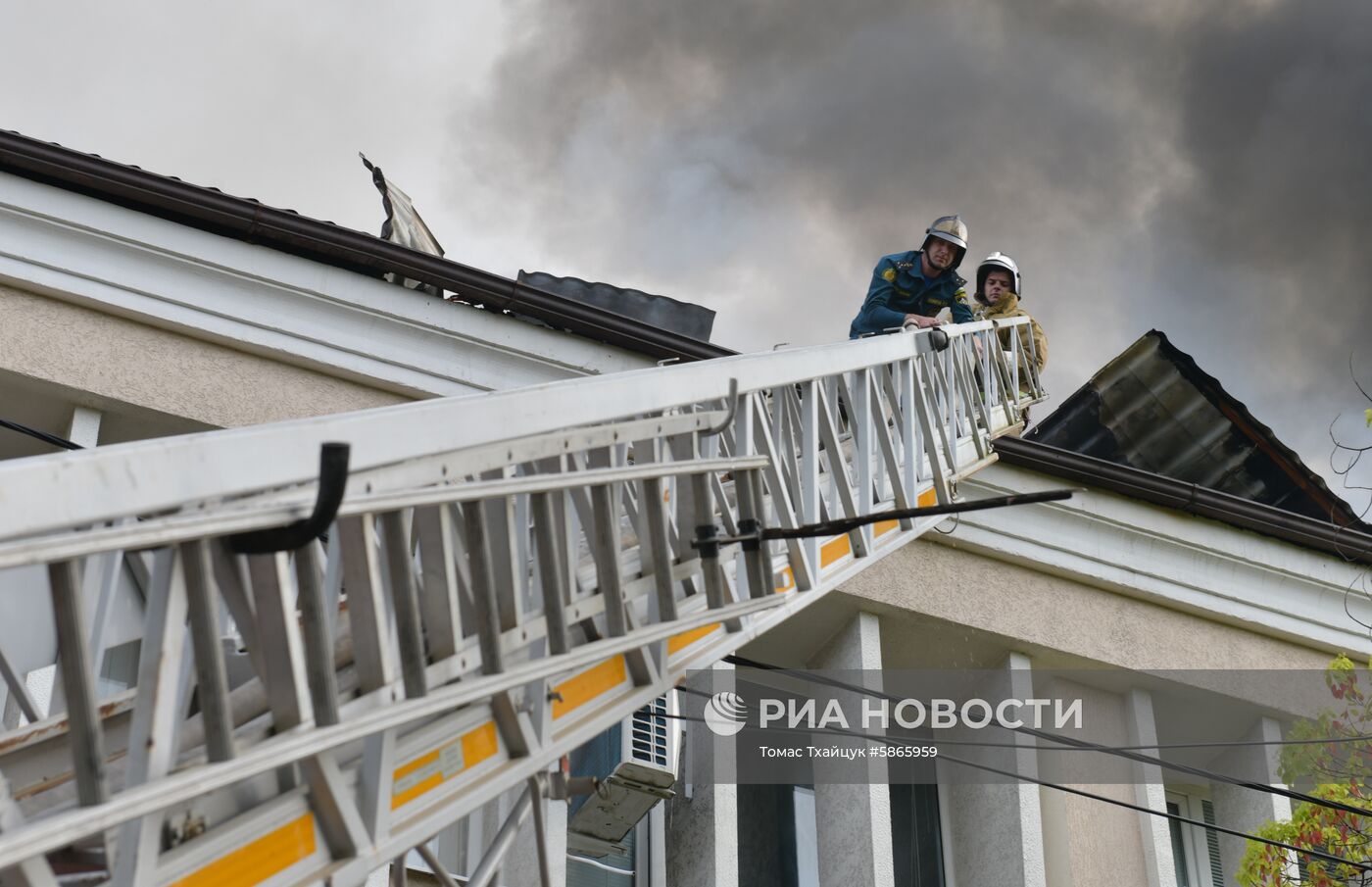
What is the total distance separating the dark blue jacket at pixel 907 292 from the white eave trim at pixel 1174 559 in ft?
4.41

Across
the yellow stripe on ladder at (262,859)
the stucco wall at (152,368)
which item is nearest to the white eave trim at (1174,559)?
the stucco wall at (152,368)

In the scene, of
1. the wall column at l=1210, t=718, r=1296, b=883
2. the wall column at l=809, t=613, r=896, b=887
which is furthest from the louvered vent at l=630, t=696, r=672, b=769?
the wall column at l=1210, t=718, r=1296, b=883

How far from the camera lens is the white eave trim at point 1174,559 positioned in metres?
11.9

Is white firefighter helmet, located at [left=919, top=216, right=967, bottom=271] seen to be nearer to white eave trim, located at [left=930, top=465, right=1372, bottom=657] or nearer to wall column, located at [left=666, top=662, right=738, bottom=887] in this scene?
white eave trim, located at [left=930, top=465, right=1372, bottom=657]

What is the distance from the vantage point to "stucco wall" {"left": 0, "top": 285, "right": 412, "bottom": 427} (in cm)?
974

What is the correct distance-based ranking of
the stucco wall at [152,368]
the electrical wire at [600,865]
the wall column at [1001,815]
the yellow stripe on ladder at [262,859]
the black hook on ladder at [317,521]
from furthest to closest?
the wall column at [1001,815] < the electrical wire at [600,865] < the stucco wall at [152,368] < the yellow stripe on ladder at [262,859] < the black hook on ladder at [317,521]

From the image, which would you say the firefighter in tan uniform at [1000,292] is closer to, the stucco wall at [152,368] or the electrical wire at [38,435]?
the stucco wall at [152,368]

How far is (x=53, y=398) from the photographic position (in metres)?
9.77

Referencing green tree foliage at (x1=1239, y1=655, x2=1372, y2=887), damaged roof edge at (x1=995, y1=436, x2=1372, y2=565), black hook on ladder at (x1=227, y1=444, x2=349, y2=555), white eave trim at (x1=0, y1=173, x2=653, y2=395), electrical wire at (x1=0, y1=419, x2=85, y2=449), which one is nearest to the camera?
black hook on ladder at (x1=227, y1=444, x2=349, y2=555)

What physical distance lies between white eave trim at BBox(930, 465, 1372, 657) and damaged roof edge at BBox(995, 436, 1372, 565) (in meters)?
0.09

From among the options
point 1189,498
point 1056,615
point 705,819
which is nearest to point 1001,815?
point 1056,615

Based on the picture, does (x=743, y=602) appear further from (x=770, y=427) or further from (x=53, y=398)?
(x=53, y=398)

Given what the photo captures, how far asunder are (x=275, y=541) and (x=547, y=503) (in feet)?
4.03

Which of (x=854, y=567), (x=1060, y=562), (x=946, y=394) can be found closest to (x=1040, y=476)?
(x=1060, y=562)
